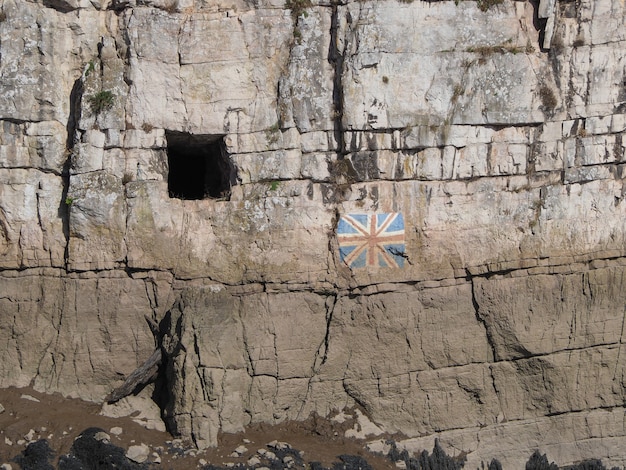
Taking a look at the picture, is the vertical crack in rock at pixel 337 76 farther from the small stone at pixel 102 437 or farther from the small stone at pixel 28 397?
the small stone at pixel 28 397

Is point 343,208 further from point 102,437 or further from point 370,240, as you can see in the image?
point 102,437

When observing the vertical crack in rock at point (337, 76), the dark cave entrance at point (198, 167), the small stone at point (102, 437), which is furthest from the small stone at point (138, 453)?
the vertical crack in rock at point (337, 76)

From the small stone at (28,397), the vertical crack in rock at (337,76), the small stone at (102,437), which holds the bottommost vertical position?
the small stone at (102,437)

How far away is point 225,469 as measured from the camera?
11.9 metres

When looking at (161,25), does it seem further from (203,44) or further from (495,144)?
(495,144)

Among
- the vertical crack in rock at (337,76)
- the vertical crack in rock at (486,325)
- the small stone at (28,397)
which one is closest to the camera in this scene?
the small stone at (28,397)

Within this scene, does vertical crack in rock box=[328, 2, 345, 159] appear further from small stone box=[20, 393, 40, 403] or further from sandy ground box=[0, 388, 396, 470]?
small stone box=[20, 393, 40, 403]

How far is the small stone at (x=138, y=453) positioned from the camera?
11827 millimetres

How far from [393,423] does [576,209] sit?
4082mm

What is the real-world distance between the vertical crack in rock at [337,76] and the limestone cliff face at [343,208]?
5 cm

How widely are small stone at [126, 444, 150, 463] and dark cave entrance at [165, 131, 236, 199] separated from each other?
3.78m

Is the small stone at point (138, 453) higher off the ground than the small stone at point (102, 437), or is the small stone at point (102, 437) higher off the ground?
the small stone at point (102, 437)

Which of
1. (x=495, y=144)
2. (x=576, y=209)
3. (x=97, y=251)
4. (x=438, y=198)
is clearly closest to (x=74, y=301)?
(x=97, y=251)

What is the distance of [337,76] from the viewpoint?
13.3 metres
